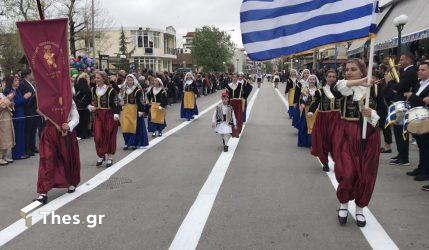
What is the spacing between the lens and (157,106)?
13.6m

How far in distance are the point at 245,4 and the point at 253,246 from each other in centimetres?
287

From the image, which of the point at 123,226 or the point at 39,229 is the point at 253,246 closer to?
the point at 123,226

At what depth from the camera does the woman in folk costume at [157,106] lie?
13.5 metres

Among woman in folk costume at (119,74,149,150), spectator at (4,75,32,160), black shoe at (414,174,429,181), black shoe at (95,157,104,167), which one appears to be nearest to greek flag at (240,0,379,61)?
black shoe at (414,174,429,181)

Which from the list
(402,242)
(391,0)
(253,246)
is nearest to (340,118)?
(402,242)

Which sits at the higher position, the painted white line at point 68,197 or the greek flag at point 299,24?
the greek flag at point 299,24

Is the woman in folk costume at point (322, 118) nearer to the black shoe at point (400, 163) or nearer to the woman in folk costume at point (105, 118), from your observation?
the black shoe at point (400, 163)

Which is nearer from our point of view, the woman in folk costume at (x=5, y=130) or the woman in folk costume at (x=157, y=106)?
the woman in folk costume at (x=5, y=130)

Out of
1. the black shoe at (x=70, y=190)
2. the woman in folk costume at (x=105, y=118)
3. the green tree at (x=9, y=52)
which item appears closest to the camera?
the black shoe at (x=70, y=190)

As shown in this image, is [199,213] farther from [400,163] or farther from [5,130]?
[5,130]

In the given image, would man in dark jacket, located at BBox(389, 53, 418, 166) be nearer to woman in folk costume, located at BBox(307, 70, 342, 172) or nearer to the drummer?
the drummer

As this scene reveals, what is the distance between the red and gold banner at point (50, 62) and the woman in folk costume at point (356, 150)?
12.5ft

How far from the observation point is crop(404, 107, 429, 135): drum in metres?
6.80

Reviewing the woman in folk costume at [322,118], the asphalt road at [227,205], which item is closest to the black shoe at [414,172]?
the asphalt road at [227,205]
